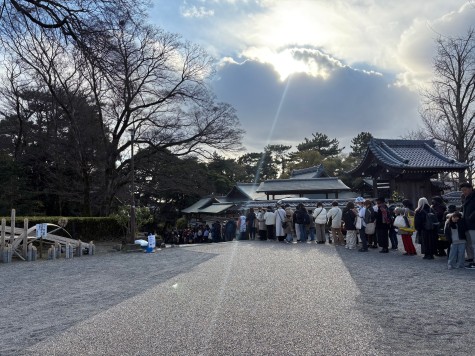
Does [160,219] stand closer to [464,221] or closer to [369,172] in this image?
→ [369,172]

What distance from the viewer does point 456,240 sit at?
28.1 feet

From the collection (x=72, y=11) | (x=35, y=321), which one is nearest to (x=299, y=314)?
(x=35, y=321)

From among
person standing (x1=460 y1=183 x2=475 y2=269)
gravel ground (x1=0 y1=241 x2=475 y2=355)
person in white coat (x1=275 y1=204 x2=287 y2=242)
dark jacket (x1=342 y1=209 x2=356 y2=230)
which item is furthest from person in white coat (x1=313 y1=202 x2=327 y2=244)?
person standing (x1=460 y1=183 x2=475 y2=269)

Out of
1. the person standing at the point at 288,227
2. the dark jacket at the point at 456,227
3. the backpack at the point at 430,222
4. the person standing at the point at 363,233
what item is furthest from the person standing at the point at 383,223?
the person standing at the point at 288,227

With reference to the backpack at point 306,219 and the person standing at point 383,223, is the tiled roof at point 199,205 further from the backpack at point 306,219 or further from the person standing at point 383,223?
the person standing at point 383,223

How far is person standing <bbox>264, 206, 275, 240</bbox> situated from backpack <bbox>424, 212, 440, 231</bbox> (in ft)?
27.1

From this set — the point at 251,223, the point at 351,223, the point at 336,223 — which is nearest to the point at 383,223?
the point at 351,223

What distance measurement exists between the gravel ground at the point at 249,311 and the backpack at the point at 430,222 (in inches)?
33.2

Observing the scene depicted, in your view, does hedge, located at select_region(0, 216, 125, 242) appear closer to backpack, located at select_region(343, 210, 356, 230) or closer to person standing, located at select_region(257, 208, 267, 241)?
person standing, located at select_region(257, 208, 267, 241)

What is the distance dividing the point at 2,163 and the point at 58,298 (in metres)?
19.3

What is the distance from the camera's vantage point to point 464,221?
27.9 ft

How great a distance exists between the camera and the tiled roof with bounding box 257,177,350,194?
1277 inches

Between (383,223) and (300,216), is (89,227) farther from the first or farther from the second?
(383,223)

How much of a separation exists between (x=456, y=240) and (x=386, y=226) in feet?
10.6
